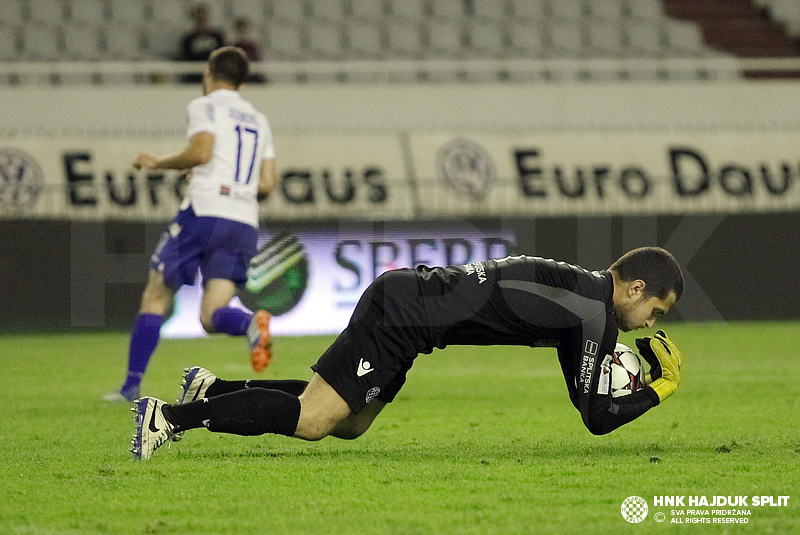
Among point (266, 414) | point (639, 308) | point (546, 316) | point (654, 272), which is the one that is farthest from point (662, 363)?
point (266, 414)

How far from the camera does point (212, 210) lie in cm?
691

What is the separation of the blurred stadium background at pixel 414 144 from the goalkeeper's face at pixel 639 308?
832 centimetres

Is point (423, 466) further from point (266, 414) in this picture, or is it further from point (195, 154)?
point (195, 154)

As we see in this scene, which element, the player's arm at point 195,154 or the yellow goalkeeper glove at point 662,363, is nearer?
the yellow goalkeeper glove at point 662,363

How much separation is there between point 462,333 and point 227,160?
103 inches

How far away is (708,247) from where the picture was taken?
1445 centimetres

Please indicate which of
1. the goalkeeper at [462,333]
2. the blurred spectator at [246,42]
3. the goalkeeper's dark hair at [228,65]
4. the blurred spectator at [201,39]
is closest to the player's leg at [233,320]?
the goalkeeper at [462,333]

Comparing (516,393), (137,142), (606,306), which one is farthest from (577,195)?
(606,306)

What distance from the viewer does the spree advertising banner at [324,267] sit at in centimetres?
1298

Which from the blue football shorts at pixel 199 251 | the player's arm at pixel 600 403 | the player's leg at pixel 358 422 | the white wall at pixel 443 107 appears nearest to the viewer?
the player's arm at pixel 600 403

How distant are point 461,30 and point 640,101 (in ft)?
10.5

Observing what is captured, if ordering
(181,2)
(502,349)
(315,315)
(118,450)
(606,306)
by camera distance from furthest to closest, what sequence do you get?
(181,2) < (315,315) < (502,349) < (118,450) < (606,306)

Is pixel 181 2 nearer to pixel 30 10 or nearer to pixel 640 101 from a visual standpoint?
pixel 30 10

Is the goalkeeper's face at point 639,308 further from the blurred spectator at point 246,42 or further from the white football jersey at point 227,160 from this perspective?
the blurred spectator at point 246,42
